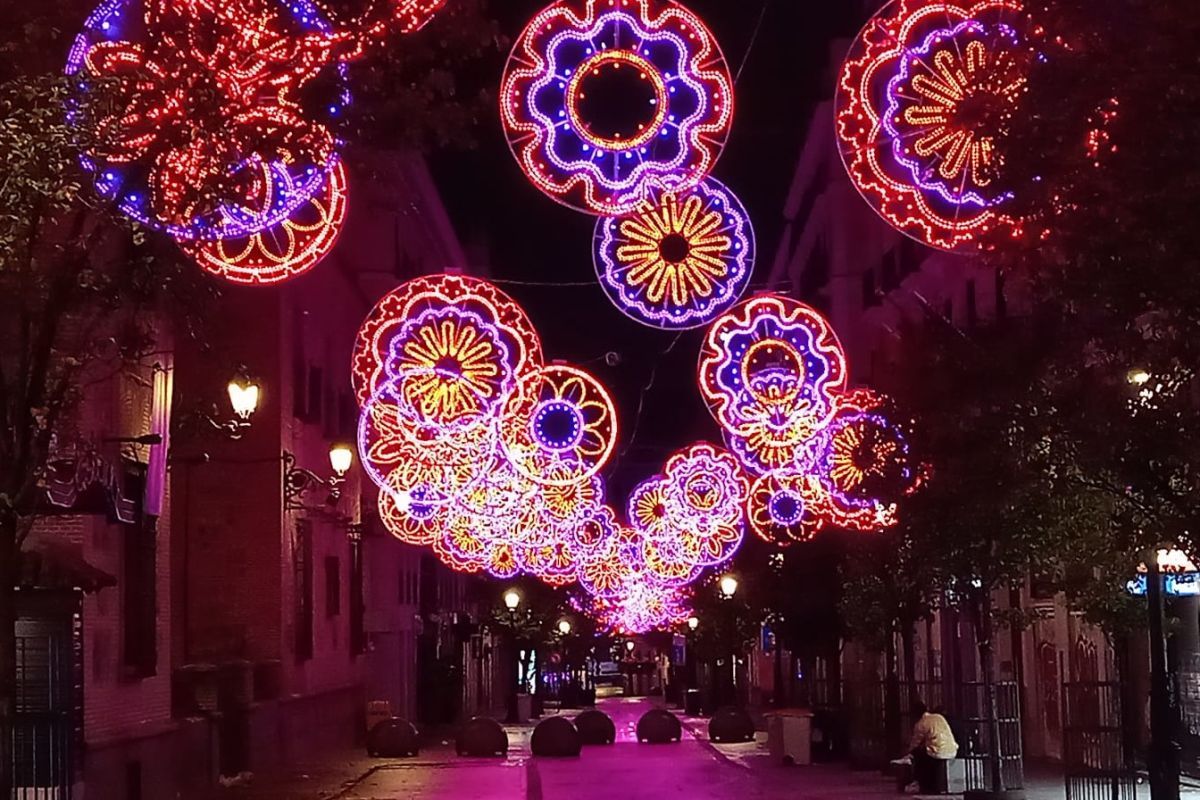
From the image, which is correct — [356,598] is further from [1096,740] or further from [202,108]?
[202,108]

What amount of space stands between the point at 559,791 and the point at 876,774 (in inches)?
249

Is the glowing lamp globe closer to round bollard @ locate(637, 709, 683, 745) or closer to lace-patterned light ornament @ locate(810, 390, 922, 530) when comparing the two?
round bollard @ locate(637, 709, 683, 745)

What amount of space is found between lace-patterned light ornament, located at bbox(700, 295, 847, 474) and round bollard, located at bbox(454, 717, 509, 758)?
566 inches

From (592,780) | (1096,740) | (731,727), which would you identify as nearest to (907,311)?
(731,727)

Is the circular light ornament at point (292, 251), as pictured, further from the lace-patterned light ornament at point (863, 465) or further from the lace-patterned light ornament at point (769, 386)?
the lace-patterned light ornament at point (769, 386)

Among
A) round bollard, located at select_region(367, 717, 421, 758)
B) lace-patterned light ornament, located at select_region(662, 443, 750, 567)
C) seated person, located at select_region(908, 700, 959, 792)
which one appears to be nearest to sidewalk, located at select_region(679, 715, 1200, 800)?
seated person, located at select_region(908, 700, 959, 792)

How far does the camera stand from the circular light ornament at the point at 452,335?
2872 centimetres

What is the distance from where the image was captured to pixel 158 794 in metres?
25.7

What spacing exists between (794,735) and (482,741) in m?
7.60

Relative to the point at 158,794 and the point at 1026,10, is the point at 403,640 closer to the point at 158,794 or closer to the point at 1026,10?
the point at 158,794

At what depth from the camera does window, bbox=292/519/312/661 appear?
3847 centimetres

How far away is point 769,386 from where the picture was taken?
98.1 ft

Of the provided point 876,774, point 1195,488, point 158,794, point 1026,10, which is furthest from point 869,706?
point 1026,10

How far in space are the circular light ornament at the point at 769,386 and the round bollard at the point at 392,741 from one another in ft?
49.6
